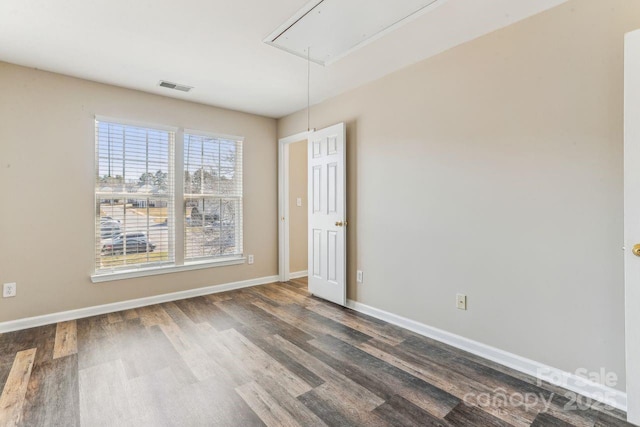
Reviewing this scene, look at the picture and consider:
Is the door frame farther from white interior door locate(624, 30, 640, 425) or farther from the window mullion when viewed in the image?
white interior door locate(624, 30, 640, 425)

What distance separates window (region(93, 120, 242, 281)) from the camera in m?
3.36

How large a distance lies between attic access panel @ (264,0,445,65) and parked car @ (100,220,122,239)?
2540 mm

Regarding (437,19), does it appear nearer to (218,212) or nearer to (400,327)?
(400,327)

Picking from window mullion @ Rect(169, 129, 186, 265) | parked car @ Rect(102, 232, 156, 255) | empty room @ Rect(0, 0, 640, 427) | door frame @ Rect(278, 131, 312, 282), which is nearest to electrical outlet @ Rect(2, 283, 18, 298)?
empty room @ Rect(0, 0, 640, 427)

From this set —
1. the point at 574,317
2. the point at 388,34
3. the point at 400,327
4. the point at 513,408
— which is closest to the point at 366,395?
the point at 513,408

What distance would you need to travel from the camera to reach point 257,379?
6.77 feet

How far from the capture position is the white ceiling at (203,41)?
2.04 meters

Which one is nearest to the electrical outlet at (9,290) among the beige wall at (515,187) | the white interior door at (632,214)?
the beige wall at (515,187)

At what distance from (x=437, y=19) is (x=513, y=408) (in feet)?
8.16

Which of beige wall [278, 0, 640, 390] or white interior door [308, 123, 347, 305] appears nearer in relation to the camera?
beige wall [278, 0, 640, 390]

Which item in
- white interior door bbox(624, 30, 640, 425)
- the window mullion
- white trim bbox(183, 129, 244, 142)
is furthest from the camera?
white trim bbox(183, 129, 244, 142)

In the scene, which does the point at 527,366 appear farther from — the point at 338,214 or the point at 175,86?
the point at 175,86

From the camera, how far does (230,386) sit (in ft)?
6.50

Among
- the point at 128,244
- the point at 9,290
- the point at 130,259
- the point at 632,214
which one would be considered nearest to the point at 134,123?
the point at 128,244
